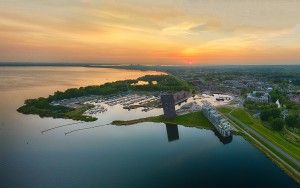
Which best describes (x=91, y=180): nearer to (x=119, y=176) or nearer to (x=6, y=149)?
(x=119, y=176)

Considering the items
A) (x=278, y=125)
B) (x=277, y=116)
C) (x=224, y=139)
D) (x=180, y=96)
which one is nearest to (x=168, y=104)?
(x=224, y=139)

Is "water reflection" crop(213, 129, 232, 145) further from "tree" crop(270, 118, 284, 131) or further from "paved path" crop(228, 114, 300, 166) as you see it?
"tree" crop(270, 118, 284, 131)

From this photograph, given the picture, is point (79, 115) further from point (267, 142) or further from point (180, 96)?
point (267, 142)

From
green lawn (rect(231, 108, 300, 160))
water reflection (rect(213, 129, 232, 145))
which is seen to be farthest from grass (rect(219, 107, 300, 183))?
water reflection (rect(213, 129, 232, 145))

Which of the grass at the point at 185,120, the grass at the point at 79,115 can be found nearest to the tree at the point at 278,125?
the grass at the point at 185,120

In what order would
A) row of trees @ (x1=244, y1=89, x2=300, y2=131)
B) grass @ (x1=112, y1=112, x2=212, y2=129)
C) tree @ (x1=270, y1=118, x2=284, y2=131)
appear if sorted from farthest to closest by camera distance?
grass @ (x1=112, y1=112, x2=212, y2=129)
row of trees @ (x1=244, y1=89, x2=300, y2=131)
tree @ (x1=270, y1=118, x2=284, y2=131)

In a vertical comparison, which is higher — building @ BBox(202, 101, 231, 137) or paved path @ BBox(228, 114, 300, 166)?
building @ BBox(202, 101, 231, 137)

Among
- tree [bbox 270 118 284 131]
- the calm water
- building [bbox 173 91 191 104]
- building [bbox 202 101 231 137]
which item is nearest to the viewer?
the calm water

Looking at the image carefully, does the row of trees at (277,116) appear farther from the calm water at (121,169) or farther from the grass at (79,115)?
the grass at (79,115)
